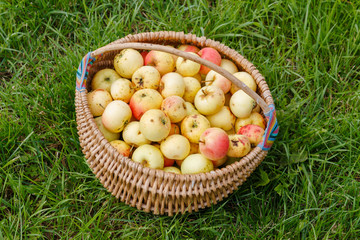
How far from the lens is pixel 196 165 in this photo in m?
2.21

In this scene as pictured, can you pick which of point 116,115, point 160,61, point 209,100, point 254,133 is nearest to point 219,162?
point 254,133

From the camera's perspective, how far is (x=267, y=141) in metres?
2.17

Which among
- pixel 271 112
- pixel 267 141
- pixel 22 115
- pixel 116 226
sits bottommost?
pixel 116 226

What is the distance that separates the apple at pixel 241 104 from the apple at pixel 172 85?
353 millimetres

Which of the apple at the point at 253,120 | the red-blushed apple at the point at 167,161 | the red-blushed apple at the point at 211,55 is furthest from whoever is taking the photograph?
the red-blushed apple at the point at 211,55

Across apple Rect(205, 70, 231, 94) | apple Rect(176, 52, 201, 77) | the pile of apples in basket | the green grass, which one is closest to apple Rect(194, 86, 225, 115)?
the pile of apples in basket

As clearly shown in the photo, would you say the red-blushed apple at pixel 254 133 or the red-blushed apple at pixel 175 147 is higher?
the red-blushed apple at pixel 254 133

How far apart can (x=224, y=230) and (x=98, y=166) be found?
86 centimetres

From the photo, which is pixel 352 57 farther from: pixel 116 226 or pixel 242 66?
pixel 116 226

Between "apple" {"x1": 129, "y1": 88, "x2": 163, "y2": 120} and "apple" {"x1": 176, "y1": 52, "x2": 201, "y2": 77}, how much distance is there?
304mm

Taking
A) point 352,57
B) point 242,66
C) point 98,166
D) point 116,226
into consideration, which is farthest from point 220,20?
point 116,226

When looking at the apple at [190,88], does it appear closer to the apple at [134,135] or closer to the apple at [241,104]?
the apple at [241,104]

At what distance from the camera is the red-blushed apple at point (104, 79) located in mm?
2586

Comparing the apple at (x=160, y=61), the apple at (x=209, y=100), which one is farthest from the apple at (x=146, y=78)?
A: the apple at (x=209, y=100)
